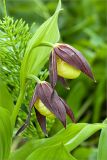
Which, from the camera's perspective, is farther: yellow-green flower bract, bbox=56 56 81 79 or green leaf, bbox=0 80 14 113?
green leaf, bbox=0 80 14 113

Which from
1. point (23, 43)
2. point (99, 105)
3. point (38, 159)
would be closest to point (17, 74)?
point (23, 43)

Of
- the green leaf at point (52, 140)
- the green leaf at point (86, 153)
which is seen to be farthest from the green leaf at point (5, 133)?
the green leaf at point (86, 153)

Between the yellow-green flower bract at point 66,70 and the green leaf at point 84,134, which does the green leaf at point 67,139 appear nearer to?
the green leaf at point 84,134

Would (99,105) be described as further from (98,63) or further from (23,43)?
(23,43)

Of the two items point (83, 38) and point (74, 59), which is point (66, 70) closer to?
point (74, 59)

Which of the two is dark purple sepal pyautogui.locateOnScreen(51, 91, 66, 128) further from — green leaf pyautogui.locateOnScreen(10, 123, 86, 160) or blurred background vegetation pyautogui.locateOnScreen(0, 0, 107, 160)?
blurred background vegetation pyautogui.locateOnScreen(0, 0, 107, 160)

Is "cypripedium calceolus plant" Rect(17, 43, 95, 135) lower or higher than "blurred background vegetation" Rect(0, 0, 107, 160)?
higher

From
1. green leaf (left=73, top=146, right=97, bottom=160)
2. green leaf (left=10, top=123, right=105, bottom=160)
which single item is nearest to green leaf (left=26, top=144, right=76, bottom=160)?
green leaf (left=10, top=123, right=105, bottom=160)
